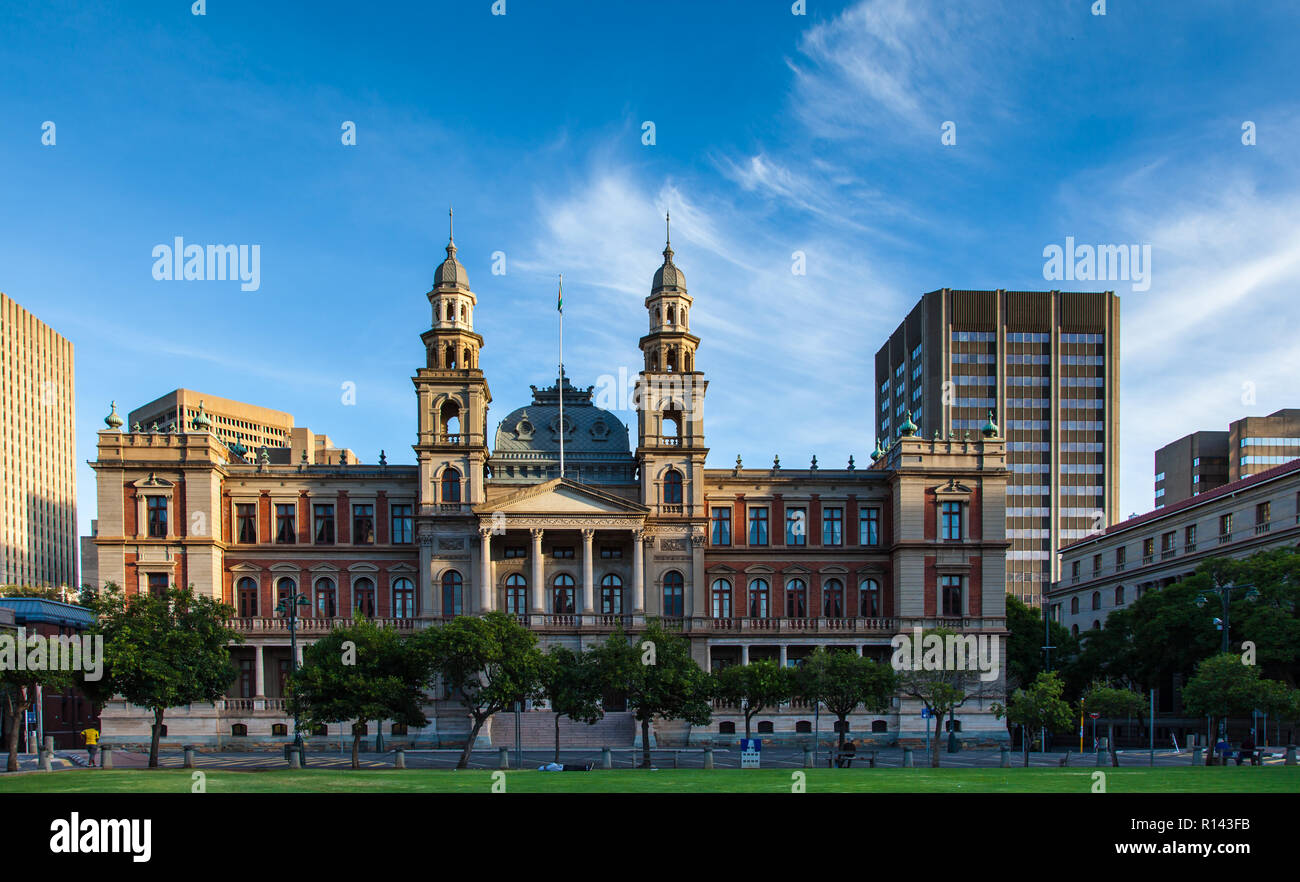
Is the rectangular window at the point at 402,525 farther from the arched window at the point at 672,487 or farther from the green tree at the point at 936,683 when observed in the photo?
the green tree at the point at 936,683

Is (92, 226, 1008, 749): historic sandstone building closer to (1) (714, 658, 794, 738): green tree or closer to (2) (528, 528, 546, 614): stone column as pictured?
(2) (528, 528, 546, 614): stone column

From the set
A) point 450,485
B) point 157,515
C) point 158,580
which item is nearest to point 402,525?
point 450,485

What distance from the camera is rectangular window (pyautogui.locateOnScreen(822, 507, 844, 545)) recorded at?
7656 centimetres

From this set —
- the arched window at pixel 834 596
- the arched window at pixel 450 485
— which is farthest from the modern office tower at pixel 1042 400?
the arched window at pixel 450 485

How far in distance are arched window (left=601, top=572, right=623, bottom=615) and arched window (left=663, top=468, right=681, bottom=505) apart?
21.8 feet

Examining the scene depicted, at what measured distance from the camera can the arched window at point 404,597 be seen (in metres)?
74.1

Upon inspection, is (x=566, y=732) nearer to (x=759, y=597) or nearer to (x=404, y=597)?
(x=404, y=597)

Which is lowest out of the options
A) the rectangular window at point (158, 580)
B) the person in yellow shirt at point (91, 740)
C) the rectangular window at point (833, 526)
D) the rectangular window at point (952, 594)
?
the person in yellow shirt at point (91, 740)

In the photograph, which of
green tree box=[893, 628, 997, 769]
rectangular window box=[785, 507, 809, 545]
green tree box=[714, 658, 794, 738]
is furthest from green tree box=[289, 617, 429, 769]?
rectangular window box=[785, 507, 809, 545]

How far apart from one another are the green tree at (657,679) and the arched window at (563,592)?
19.0 meters

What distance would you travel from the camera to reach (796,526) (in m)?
76.6

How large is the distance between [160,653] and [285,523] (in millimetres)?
22435

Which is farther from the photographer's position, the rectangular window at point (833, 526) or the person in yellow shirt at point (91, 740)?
the rectangular window at point (833, 526)
